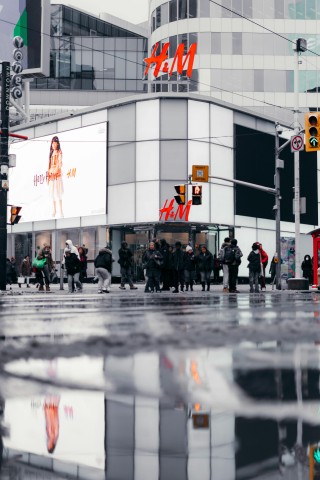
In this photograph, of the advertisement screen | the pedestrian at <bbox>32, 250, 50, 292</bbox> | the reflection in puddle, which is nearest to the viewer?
the reflection in puddle

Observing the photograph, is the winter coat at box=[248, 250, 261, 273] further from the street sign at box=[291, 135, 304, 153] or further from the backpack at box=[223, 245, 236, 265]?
the street sign at box=[291, 135, 304, 153]

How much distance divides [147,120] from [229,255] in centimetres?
1738

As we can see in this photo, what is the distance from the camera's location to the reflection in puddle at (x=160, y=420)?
262 centimetres

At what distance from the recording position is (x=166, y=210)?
39.5 metres

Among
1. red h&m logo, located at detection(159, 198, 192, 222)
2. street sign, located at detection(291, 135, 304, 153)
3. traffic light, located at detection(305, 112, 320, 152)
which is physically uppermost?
street sign, located at detection(291, 135, 304, 153)

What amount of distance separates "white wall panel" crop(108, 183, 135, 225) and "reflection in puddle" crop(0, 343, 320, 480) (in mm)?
35404

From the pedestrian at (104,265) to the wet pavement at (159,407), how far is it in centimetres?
1645

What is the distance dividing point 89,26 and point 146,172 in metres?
50.9

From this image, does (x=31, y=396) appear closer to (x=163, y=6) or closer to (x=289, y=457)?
(x=289, y=457)

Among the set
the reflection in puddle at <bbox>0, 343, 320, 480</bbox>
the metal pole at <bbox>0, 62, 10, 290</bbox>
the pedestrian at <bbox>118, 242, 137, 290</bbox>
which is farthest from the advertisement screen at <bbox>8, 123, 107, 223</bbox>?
the reflection in puddle at <bbox>0, 343, 320, 480</bbox>

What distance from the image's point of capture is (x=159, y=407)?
364cm

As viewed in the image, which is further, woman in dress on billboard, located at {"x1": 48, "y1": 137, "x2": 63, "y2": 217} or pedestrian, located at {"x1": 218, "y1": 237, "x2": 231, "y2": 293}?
woman in dress on billboard, located at {"x1": 48, "y1": 137, "x2": 63, "y2": 217}

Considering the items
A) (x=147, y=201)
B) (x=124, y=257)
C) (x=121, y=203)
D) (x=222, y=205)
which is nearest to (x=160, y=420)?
(x=124, y=257)

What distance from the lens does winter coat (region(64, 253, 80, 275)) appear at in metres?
25.1
